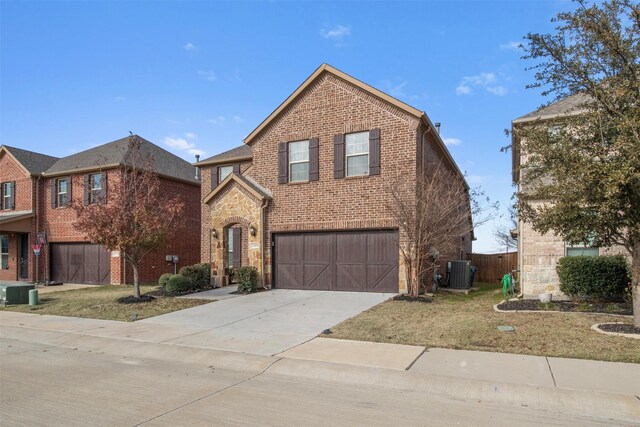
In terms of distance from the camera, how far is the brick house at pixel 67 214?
2225cm

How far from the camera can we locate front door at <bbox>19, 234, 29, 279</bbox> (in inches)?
969

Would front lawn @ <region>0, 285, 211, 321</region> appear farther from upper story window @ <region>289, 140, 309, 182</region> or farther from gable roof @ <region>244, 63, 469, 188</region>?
gable roof @ <region>244, 63, 469, 188</region>

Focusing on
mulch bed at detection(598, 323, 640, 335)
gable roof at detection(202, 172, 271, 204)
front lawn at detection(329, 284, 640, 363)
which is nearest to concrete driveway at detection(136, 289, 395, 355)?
front lawn at detection(329, 284, 640, 363)

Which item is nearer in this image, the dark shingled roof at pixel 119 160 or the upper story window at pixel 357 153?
the upper story window at pixel 357 153

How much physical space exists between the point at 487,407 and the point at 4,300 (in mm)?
15914

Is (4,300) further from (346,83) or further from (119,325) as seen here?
(346,83)

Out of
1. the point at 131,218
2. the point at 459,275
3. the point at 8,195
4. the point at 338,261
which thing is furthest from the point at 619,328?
the point at 8,195

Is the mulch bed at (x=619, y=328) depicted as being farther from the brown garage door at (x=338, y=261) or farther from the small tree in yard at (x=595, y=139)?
the brown garage door at (x=338, y=261)

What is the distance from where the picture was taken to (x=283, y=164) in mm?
17031

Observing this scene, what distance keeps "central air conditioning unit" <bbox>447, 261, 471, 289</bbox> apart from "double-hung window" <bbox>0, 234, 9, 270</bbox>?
79.3ft

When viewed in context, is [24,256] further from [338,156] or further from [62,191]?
[338,156]

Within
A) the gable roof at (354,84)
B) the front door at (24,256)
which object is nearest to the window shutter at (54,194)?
the front door at (24,256)

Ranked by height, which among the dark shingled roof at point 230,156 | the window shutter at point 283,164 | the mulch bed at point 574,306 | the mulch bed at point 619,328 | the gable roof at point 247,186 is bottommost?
the mulch bed at point 574,306

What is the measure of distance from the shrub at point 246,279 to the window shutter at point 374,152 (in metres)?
5.47
